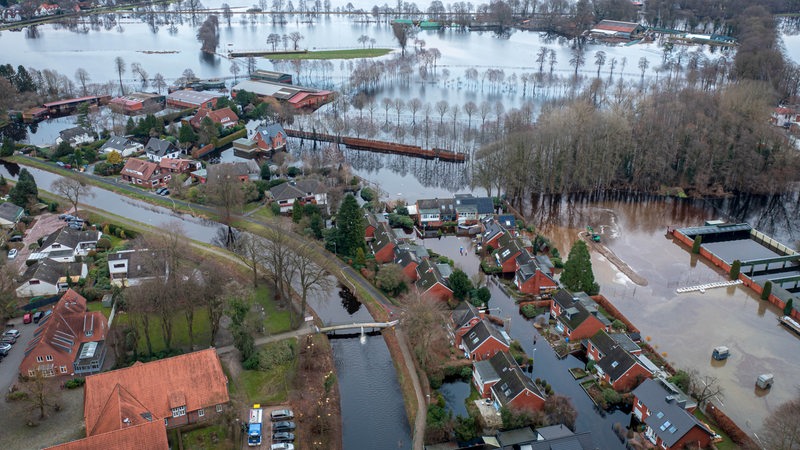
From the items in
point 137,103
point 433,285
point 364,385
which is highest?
point 137,103

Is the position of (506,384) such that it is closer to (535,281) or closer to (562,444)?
(562,444)

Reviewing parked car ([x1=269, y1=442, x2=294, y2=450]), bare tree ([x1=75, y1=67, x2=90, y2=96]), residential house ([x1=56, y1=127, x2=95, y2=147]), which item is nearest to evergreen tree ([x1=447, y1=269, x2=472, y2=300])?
parked car ([x1=269, y1=442, x2=294, y2=450])

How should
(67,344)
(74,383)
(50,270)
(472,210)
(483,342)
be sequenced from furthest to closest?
(472,210), (50,270), (483,342), (67,344), (74,383)

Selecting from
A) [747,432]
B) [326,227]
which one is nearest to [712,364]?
[747,432]

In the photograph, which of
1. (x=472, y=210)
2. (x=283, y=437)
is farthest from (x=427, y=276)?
(x=283, y=437)

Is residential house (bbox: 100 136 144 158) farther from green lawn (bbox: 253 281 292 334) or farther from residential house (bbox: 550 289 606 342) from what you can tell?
residential house (bbox: 550 289 606 342)

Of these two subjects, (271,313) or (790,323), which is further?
(790,323)
